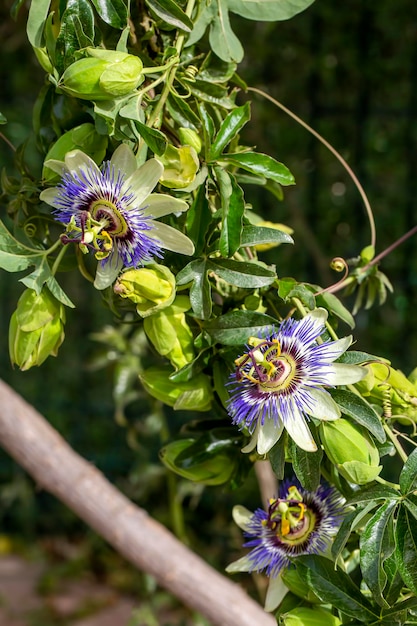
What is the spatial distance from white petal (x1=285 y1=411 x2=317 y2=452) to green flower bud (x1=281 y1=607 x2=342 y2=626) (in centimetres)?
10

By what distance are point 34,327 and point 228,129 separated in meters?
0.15

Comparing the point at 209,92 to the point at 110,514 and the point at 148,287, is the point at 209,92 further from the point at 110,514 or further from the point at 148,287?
the point at 110,514

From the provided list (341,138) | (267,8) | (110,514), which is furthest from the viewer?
(341,138)

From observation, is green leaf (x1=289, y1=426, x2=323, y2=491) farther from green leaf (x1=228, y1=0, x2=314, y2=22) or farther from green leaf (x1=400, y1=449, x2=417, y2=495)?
green leaf (x1=228, y1=0, x2=314, y2=22)

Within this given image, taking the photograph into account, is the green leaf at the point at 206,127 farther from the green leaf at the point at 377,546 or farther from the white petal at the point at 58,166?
the green leaf at the point at 377,546

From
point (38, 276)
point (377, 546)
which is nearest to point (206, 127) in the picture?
point (38, 276)

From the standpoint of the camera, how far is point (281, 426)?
0.38 m

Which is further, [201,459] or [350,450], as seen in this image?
[201,459]

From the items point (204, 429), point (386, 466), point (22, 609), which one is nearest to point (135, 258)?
point (204, 429)

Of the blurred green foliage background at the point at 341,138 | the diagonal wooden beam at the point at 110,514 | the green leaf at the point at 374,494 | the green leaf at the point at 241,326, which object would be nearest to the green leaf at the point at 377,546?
the green leaf at the point at 374,494

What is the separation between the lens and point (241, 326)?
403 millimetres

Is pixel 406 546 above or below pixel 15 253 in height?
below

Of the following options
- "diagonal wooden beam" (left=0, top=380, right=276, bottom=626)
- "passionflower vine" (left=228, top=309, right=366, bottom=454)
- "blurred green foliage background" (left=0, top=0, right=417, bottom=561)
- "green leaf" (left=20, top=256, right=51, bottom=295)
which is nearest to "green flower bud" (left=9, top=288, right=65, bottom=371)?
"green leaf" (left=20, top=256, right=51, bottom=295)

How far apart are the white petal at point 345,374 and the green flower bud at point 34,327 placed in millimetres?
151
